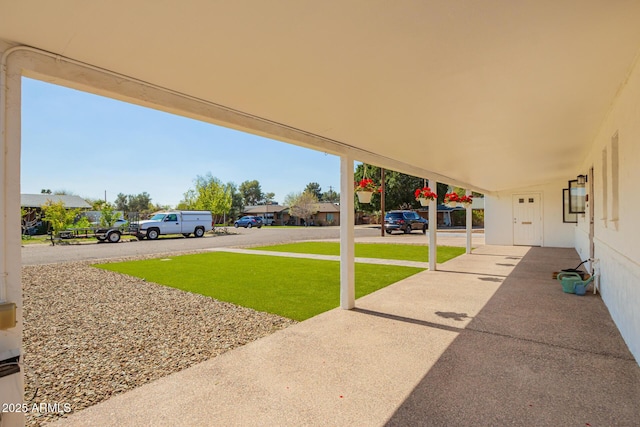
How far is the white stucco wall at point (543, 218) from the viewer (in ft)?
42.6

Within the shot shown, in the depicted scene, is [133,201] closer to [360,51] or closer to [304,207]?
[304,207]

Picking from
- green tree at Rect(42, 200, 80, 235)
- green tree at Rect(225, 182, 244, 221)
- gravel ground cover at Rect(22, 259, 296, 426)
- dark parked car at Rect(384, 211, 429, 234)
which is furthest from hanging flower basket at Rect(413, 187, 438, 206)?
green tree at Rect(225, 182, 244, 221)

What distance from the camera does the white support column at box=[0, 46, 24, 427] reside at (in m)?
1.71

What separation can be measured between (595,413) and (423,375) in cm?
123

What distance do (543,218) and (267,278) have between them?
12.1m

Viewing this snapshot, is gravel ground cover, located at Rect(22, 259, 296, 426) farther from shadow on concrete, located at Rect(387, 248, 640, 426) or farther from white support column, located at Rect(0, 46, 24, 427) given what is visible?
shadow on concrete, located at Rect(387, 248, 640, 426)

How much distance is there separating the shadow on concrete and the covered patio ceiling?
2566 mm

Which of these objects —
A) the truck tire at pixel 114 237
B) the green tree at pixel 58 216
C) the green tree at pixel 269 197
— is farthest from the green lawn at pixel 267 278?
the green tree at pixel 269 197

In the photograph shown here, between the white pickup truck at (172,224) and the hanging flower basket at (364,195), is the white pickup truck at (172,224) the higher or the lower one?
the lower one

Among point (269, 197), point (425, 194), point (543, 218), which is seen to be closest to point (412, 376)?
point (425, 194)

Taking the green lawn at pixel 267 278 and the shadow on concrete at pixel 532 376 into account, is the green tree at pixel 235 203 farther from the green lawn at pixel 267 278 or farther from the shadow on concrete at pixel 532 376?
the shadow on concrete at pixel 532 376

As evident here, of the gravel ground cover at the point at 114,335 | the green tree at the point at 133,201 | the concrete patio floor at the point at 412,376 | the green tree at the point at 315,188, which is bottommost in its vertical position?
the gravel ground cover at the point at 114,335

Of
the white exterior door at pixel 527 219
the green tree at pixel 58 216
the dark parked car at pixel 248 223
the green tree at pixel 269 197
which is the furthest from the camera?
the green tree at pixel 269 197

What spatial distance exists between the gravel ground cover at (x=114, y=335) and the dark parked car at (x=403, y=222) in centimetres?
1773
